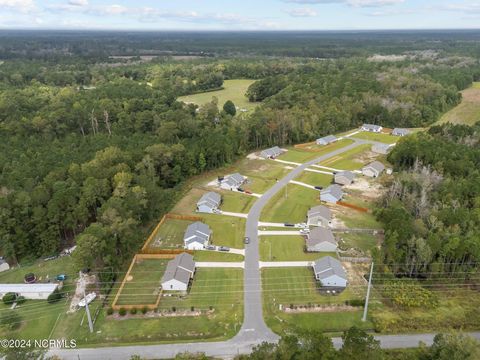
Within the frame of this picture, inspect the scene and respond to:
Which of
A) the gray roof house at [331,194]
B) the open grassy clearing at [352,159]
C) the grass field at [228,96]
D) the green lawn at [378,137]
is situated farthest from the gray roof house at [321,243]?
the grass field at [228,96]

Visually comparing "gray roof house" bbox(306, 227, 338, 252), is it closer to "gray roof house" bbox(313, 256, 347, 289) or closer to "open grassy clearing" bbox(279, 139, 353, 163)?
"gray roof house" bbox(313, 256, 347, 289)

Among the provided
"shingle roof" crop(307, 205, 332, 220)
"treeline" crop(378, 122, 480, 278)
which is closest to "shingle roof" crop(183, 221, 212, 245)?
"shingle roof" crop(307, 205, 332, 220)

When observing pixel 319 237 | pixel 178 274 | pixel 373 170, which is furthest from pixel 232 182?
pixel 373 170

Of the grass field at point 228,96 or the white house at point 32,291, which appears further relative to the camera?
the grass field at point 228,96

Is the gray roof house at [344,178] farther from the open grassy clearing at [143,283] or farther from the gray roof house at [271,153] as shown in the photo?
the open grassy clearing at [143,283]

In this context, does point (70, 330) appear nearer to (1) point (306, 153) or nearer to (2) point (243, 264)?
(2) point (243, 264)

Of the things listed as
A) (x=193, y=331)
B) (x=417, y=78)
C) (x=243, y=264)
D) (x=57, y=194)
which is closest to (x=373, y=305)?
(x=243, y=264)
